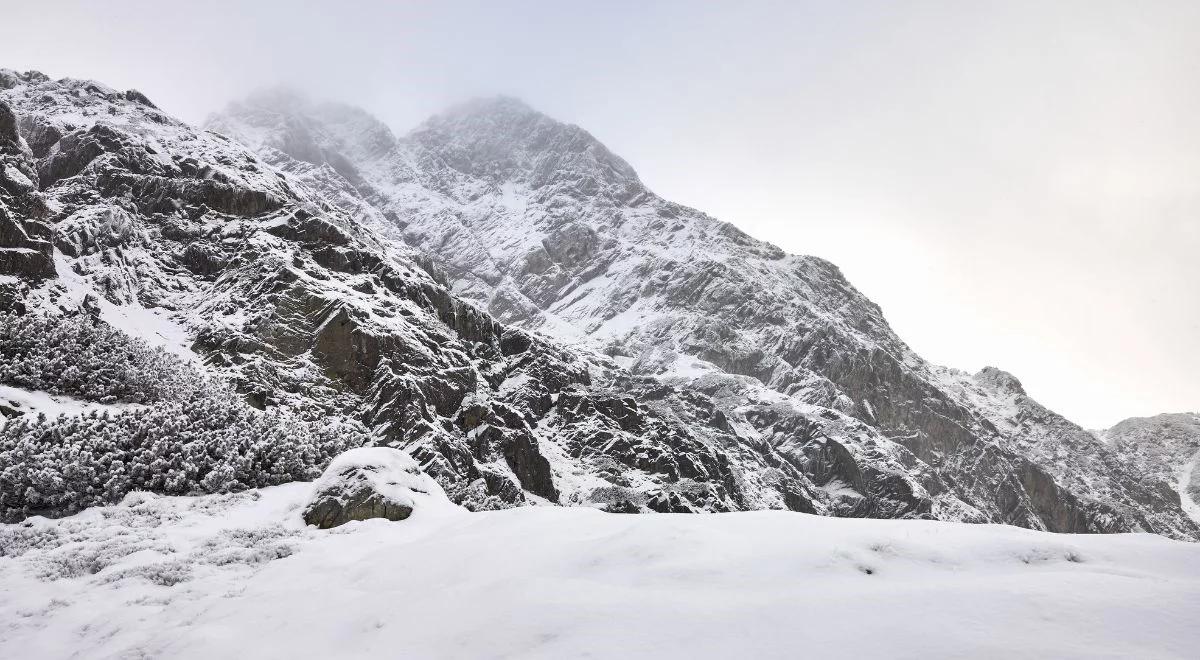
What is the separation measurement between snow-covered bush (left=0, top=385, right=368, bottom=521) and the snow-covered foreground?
2.03 m

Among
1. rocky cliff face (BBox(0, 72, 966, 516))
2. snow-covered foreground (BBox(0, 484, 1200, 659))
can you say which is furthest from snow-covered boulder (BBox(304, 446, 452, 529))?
rocky cliff face (BBox(0, 72, 966, 516))

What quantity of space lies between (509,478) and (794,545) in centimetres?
5602

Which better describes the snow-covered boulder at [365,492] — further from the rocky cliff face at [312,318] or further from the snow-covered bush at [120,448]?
the rocky cliff face at [312,318]

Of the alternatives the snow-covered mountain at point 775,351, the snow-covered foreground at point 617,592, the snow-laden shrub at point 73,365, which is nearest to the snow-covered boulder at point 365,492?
the snow-covered foreground at point 617,592

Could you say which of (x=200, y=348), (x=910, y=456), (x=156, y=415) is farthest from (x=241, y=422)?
(x=910, y=456)

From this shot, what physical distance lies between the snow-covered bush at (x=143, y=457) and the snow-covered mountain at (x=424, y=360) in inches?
3.3

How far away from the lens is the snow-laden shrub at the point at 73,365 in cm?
2588

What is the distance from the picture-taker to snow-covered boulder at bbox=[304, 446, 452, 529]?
560 inches

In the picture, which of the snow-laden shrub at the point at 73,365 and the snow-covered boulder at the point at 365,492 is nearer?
the snow-covered boulder at the point at 365,492

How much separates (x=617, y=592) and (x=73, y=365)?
29.8 meters

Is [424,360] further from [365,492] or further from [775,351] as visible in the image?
[775,351]

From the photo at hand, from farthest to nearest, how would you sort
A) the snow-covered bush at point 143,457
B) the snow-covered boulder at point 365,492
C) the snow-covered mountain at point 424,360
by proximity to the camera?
1. the snow-covered mountain at point 424,360
2. the snow-covered boulder at point 365,492
3. the snow-covered bush at point 143,457

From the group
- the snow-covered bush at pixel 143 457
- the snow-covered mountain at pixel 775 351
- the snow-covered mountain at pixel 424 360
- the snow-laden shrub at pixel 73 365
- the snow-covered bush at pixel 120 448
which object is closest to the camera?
the snow-covered bush at pixel 143 457

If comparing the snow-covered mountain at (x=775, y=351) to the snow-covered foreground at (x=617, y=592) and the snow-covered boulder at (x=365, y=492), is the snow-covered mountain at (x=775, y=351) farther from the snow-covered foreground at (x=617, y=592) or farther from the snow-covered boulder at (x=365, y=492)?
the snow-covered foreground at (x=617, y=592)
